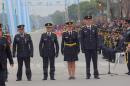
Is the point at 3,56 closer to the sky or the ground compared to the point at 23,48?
closer to the sky

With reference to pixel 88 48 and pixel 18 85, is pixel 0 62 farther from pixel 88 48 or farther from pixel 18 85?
pixel 88 48

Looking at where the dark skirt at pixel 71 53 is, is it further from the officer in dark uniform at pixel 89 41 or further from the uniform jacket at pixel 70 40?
the officer in dark uniform at pixel 89 41

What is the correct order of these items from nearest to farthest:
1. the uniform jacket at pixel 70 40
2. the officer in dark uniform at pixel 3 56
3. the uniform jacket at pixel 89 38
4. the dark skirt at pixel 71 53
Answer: the officer in dark uniform at pixel 3 56
the uniform jacket at pixel 89 38
the uniform jacket at pixel 70 40
the dark skirt at pixel 71 53

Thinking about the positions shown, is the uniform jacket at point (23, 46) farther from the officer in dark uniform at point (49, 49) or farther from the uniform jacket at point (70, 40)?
A: the uniform jacket at point (70, 40)

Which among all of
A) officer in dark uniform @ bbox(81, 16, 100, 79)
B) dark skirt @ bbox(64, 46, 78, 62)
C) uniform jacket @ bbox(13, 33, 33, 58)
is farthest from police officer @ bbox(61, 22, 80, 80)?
uniform jacket @ bbox(13, 33, 33, 58)

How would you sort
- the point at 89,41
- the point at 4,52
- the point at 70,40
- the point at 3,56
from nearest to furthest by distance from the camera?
the point at 3,56 < the point at 4,52 < the point at 89,41 < the point at 70,40

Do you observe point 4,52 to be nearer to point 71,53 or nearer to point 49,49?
point 49,49

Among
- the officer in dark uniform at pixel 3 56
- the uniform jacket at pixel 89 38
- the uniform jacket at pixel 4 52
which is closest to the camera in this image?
the officer in dark uniform at pixel 3 56

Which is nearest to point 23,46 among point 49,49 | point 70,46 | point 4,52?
point 49,49

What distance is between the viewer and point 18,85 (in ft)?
47.0

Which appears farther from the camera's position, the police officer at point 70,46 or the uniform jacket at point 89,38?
the police officer at point 70,46

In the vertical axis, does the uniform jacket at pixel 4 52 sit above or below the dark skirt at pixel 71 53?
above

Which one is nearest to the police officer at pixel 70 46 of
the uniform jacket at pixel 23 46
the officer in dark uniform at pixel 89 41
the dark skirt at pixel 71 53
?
the dark skirt at pixel 71 53

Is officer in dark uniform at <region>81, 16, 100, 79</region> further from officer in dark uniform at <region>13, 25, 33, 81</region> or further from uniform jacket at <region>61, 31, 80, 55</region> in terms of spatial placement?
officer in dark uniform at <region>13, 25, 33, 81</region>
